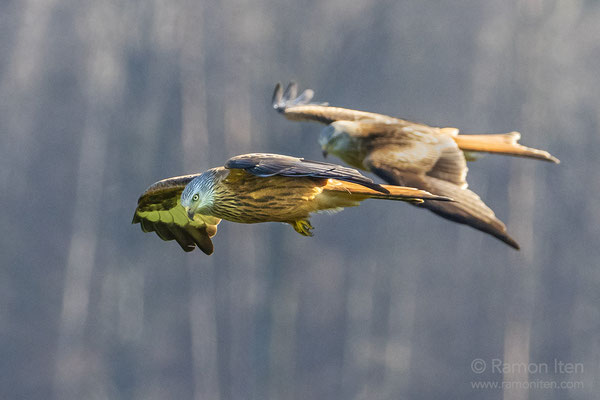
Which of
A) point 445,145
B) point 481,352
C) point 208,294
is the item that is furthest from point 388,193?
point 481,352

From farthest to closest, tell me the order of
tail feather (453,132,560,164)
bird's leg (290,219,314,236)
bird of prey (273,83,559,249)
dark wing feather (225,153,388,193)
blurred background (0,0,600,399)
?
blurred background (0,0,600,399) < tail feather (453,132,560,164) < bird of prey (273,83,559,249) < bird's leg (290,219,314,236) < dark wing feather (225,153,388,193)

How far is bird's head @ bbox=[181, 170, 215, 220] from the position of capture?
3.65 metres

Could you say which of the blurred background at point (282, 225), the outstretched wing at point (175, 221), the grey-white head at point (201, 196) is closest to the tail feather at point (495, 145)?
the outstretched wing at point (175, 221)

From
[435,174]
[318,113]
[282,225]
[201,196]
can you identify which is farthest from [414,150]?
[282,225]

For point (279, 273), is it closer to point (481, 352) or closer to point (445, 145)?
point (481, 352)

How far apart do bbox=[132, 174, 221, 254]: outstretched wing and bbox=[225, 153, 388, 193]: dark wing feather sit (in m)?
0.87

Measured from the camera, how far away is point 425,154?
498 centimetres

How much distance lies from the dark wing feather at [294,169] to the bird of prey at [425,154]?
1.15 metres

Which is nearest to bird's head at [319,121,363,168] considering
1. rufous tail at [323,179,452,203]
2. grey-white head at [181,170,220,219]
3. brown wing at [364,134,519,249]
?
brown wing at [364,134,519,249]

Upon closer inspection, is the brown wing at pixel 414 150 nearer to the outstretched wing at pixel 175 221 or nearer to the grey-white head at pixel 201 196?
the outstretched wing at pixel 175 221

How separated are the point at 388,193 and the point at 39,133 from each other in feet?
24.7

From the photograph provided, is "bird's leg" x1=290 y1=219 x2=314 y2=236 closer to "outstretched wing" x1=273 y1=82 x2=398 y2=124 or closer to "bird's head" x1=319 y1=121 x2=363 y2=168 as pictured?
"bird's head" x1=319 y1=121 x2=363 y2=168

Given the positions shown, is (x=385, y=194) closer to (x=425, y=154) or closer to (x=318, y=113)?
(x=425, y=154)

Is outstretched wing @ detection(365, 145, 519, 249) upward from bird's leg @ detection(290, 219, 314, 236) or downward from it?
upward
